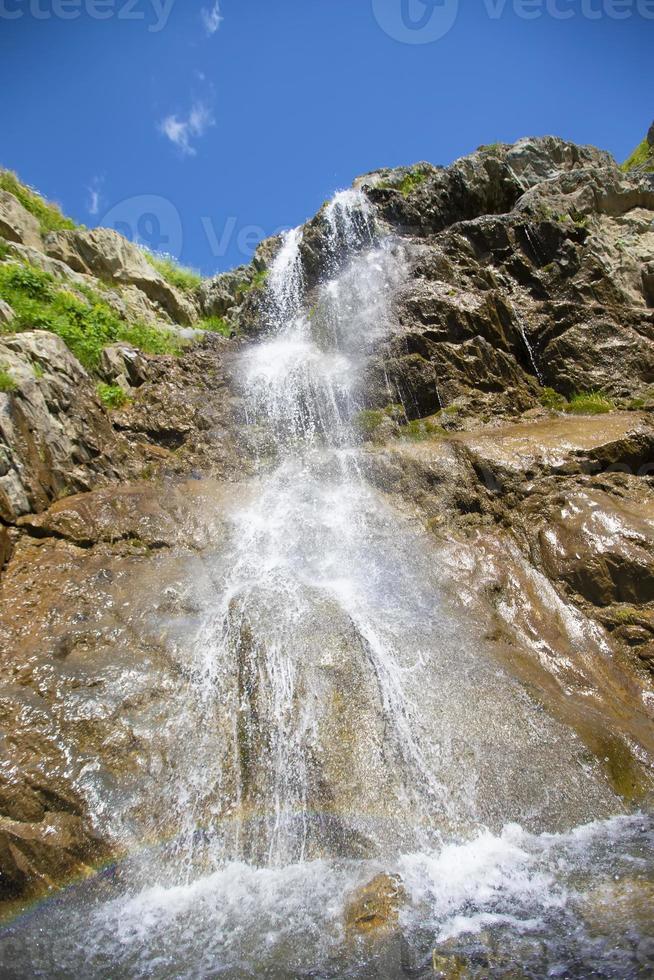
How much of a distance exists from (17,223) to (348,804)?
16.1 meters

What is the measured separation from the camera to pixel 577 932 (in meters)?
3.61

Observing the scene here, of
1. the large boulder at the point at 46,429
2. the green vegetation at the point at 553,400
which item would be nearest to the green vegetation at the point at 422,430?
the green vegetation at the point at 553,400

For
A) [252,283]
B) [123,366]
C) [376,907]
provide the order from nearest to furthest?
[376,907]
[123,366]
[252,283]

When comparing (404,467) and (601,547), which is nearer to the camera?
(601,547)

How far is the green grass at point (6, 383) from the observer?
7793 millimetres

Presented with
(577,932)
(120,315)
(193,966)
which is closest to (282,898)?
(193,966)

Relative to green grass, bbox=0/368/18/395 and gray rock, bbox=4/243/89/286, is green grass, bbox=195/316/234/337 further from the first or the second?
green grass, bbox=0/368/18/395

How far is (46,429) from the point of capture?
8195 mm

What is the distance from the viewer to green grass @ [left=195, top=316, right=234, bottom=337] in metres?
16.4

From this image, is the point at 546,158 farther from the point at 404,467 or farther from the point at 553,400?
the point at 404,467

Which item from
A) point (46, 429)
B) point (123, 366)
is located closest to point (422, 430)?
point (123, 366)

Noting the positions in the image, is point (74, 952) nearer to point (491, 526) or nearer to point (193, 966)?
point (193, 966)

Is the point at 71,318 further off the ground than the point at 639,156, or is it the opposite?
the point at 639,156

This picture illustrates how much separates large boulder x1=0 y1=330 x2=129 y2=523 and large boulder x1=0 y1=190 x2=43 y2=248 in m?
6.67
